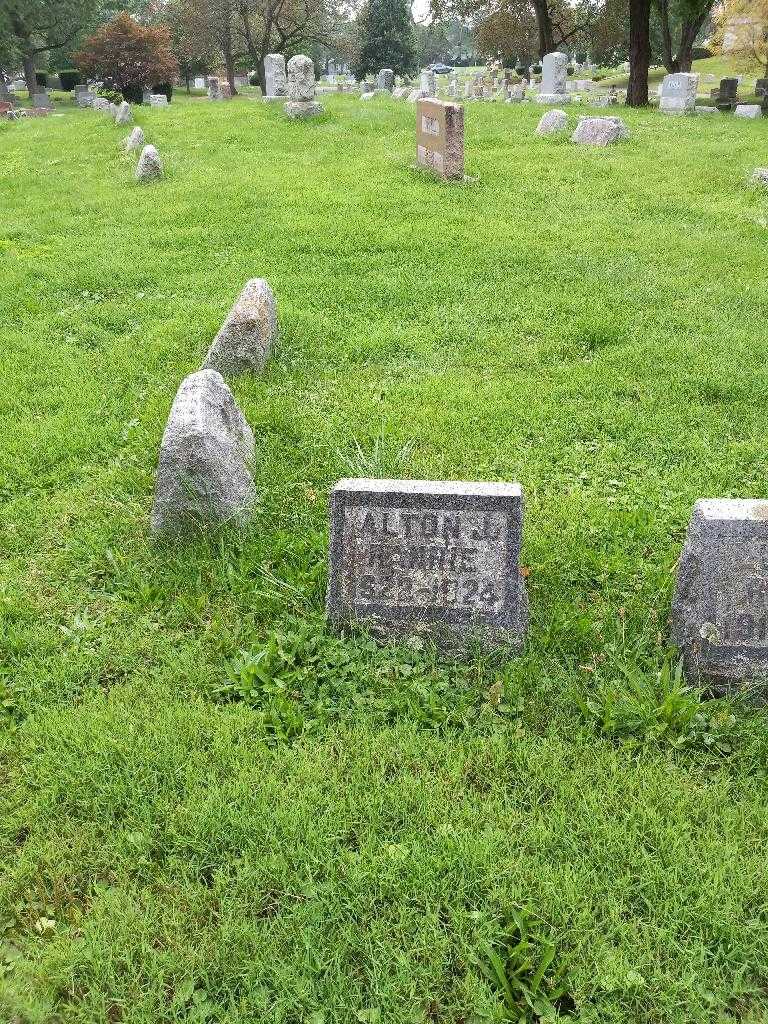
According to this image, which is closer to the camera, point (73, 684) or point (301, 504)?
point (73, 684)

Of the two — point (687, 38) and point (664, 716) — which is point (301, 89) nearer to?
point (687, 38)

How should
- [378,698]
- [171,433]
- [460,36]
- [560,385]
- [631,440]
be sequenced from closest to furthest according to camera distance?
1. [378,698]
2. [171,433]
3. [631,440]
4. [560,385]
5. [460,36]

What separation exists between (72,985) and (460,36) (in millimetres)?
124757

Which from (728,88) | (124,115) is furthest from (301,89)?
(728,88)

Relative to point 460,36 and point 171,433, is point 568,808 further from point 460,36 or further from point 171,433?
point 460,36

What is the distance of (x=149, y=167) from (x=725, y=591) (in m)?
12.8

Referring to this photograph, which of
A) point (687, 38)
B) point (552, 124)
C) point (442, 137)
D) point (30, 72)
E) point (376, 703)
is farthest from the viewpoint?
point (30, 72)

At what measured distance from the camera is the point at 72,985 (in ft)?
7.14

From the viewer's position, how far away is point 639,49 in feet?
68.3

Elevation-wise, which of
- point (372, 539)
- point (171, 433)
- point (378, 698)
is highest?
point (171, 433)

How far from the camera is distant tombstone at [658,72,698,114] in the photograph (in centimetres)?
1989

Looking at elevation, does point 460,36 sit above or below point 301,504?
above

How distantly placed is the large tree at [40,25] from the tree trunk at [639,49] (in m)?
30.5

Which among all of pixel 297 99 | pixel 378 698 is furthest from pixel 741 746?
pixel 297 99
